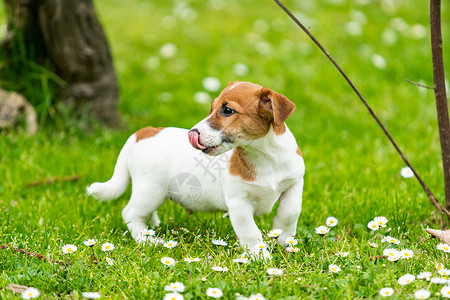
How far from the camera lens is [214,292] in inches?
100

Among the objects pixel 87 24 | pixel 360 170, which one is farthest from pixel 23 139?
pixel 360 170

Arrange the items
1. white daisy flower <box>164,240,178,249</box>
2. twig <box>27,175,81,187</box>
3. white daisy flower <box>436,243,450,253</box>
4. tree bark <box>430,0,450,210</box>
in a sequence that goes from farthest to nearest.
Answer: twig <box>27,175,81,187</box>, tree bark <box>430,0,450,210</box>, white daisy flower <box>164,240,178,249</box>, white daisy flower <box>436,243,450,253</box>

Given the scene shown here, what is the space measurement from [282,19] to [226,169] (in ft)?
19.6

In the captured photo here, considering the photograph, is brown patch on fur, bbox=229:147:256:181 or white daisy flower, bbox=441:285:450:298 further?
brown patch on fur, bbox=229:147:256:181

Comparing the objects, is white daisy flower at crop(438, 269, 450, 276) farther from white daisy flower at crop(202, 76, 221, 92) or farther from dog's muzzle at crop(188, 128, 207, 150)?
white daisy flower at crop(202, 76, 221, 92)

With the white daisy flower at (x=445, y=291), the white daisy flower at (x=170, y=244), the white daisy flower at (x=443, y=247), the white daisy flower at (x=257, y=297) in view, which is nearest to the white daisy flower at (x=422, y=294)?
the white daisy flower at (x=445, y=291)

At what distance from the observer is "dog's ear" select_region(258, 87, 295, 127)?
270cm

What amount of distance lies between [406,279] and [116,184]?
1784 mm

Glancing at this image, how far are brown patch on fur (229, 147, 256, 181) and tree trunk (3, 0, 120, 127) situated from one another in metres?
2.79

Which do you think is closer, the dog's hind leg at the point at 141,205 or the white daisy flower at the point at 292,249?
the white daisy flower at the point at 292,249

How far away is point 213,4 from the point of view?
31.1ft

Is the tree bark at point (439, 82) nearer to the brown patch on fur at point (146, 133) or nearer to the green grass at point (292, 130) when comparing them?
the green grass at point (292, 130)

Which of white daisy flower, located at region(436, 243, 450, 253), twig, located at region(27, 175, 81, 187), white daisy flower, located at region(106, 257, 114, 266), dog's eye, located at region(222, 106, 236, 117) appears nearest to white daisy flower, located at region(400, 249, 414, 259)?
white daisy flower, located at region(436, 243, 450, 253)

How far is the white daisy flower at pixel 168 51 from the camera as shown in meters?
7.42
